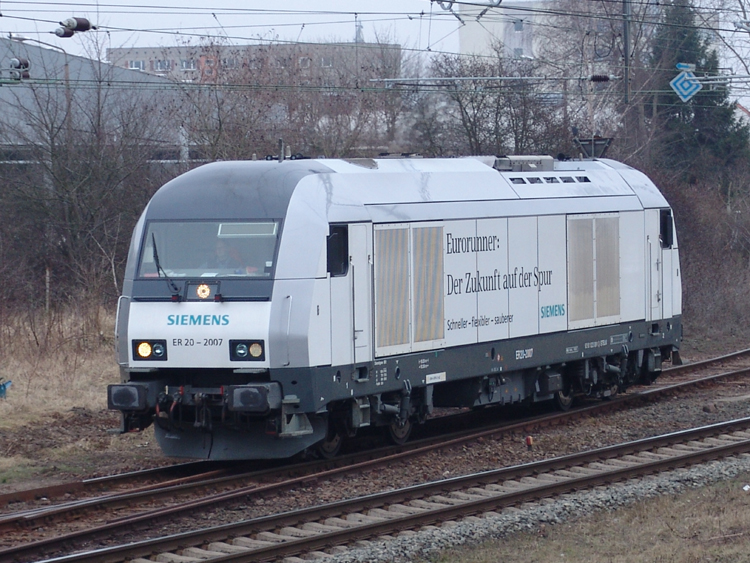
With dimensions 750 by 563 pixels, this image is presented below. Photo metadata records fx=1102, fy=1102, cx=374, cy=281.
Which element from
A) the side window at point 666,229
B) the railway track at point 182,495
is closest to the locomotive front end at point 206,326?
the railway track at point 182,495

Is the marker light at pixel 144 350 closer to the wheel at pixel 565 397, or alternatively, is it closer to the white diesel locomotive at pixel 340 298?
the white diesel locomotive at pixel 340 298

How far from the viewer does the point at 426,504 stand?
10328 mm

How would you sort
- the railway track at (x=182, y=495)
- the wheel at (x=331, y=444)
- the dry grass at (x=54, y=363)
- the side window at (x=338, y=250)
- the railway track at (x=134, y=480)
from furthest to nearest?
the dry grass at (x=54, y=363) < the wheel at (x=331, y=444) < the side window at (x=338, y=250) < the railway track at (x=134, y=480) < the railway track at (x=182, y=495)

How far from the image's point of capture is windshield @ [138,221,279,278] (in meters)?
11.2

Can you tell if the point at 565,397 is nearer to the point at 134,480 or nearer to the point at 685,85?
the point at 134,480

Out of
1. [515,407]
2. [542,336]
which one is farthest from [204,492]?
[515,407]

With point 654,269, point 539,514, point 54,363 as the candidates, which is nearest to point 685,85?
point 654,269

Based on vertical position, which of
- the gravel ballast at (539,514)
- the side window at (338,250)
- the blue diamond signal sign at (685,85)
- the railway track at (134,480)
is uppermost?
the blue diamond signal sign at (685,85)

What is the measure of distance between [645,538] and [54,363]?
35.5ft

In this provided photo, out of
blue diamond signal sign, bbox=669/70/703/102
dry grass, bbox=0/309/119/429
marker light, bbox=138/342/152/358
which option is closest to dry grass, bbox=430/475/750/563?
marker light, bbox=138/342/152/358

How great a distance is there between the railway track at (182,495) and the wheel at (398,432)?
0.14m

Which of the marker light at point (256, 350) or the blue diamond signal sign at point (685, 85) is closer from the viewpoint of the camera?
the marker light at point (256, 350)

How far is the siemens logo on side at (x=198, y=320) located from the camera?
11.0 metres

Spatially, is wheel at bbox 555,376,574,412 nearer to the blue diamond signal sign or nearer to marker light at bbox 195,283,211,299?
marker light at bbox 195,283,211,299
